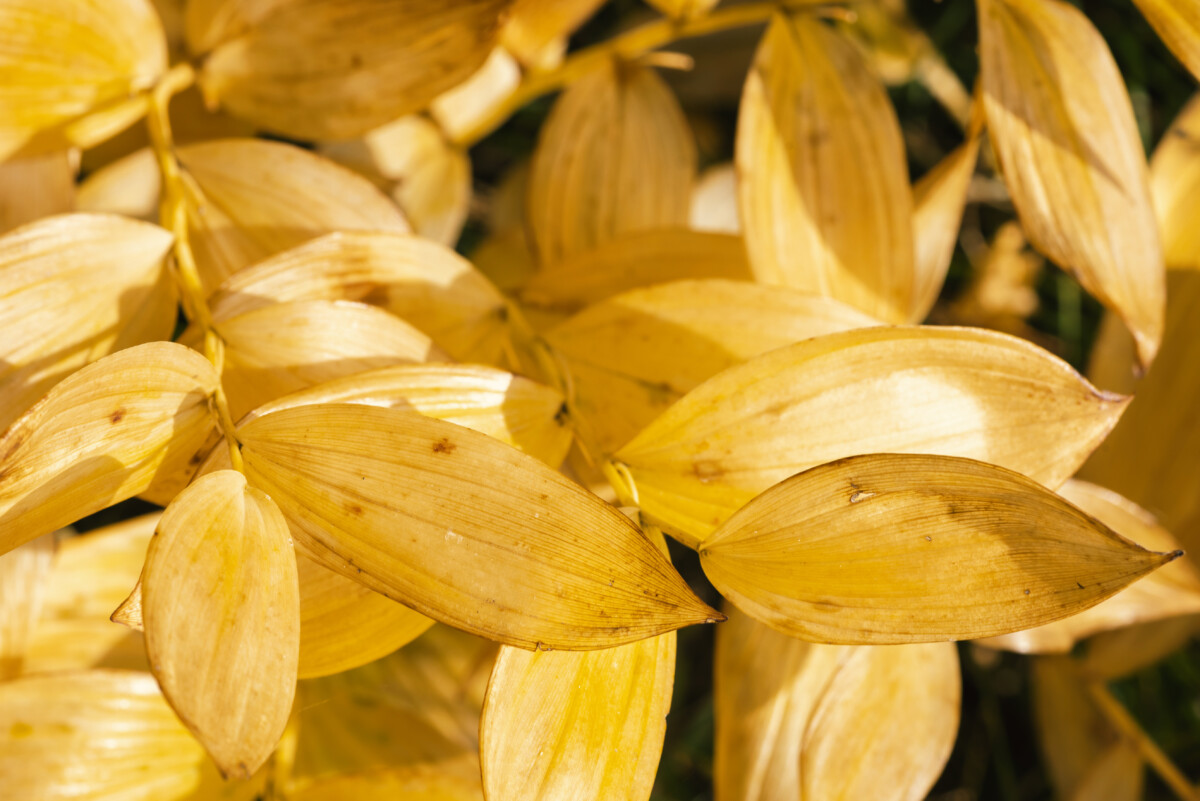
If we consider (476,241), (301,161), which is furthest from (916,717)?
(476,241)

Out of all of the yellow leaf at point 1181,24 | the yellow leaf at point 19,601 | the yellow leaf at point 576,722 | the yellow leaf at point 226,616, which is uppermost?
the yellow leaf at point 1181,24

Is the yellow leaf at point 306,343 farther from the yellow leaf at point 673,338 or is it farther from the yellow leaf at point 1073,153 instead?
the yellow leaf at point 1073,153

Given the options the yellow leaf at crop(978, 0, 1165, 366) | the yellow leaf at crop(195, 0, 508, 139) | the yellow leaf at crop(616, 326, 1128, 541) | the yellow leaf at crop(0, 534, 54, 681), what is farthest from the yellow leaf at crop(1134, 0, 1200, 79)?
the yellow leaf at crop(0, 534, 54, 681)

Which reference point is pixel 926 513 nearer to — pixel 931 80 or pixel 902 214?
pixel 902 214

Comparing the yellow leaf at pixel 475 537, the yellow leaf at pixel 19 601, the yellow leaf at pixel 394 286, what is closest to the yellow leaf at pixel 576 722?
the yellow leaf at pixel 475 537

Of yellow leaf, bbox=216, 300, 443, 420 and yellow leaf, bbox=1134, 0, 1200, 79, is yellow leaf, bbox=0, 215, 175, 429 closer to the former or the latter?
yellow leaf, bbox=216, 300, 443, 420

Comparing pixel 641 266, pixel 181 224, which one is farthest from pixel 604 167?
pixel 181 224
